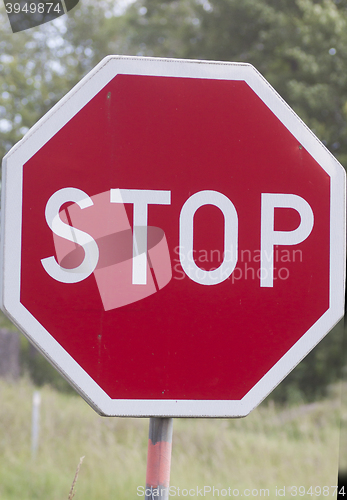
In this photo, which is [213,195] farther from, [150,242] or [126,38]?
[126,38]

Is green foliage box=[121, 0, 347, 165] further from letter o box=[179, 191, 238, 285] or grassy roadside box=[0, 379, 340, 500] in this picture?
letter o box=[179, 191, 238, 285]

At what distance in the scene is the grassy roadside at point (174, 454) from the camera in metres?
4.32

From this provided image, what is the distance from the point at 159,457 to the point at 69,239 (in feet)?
1.47

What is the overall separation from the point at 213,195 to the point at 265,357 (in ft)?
1.06

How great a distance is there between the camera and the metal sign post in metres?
0.91

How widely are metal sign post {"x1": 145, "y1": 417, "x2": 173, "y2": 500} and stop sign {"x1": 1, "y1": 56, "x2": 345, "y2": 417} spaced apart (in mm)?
60

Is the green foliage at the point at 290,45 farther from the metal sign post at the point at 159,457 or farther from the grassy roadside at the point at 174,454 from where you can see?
the metal sign post at the point at 159,457

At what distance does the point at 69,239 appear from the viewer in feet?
2.90

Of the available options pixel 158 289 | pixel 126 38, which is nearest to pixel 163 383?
pixel 158 289

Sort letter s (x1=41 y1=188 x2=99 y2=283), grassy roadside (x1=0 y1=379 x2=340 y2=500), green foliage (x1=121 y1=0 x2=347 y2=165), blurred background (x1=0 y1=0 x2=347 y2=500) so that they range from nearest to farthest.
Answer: letter s (x1=41 y1=188 x2=99 y2=283) < grassy roadside (x1=0 y1=379 x2=340 y2=500) < blurred background (x1=0 y1=0 x2=347 y2=500) < green foliage (x1=121 y1=0 x2=347 y2=165)

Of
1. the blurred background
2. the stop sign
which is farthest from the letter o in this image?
the blurred background

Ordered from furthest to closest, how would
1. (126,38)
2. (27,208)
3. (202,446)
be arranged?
(126,38) → (202,446) → (27,208)

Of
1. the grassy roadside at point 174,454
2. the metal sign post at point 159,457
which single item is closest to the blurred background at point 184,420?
the grassy roadside at point 174,454

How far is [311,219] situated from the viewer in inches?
37.0
